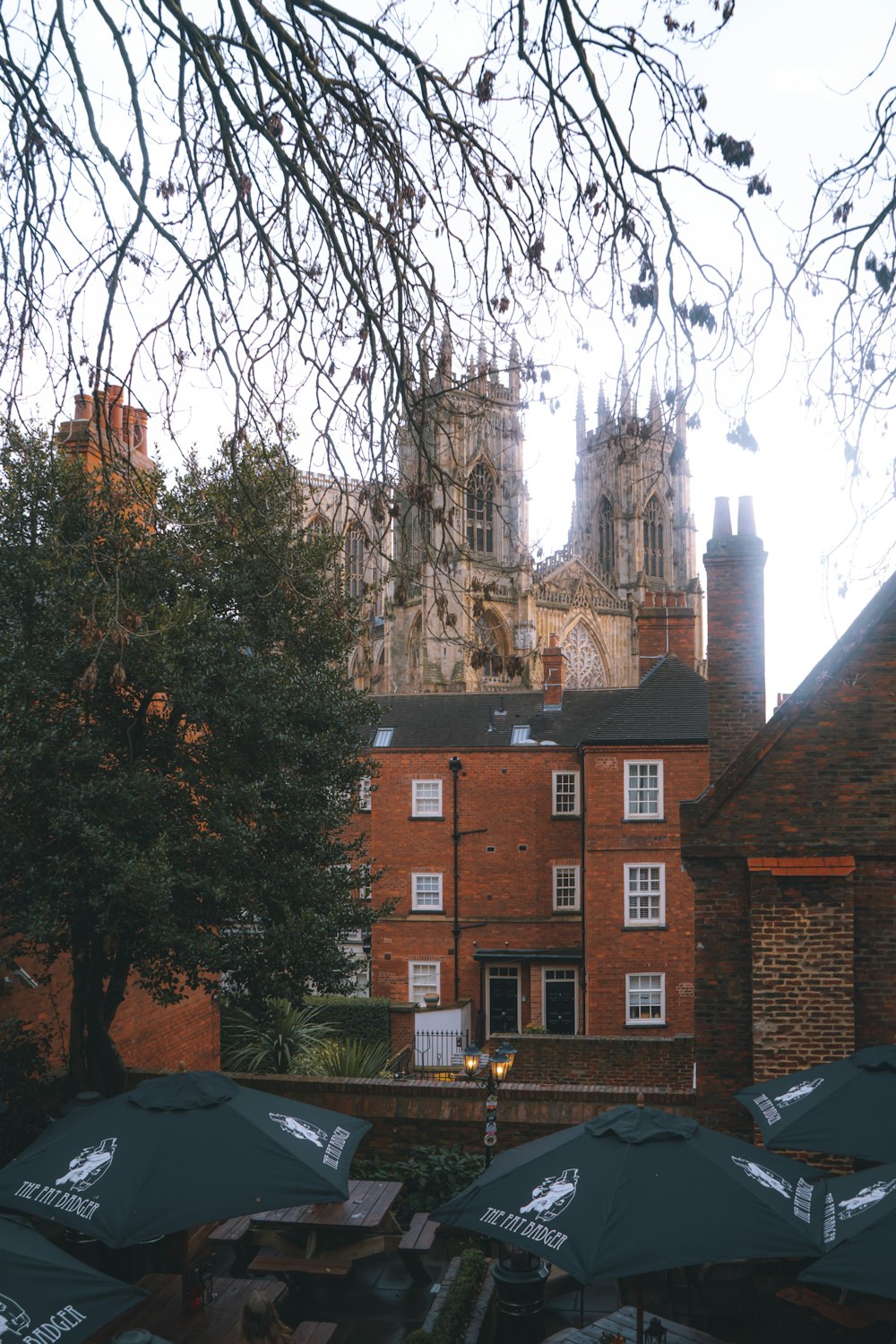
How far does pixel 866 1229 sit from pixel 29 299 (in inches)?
262

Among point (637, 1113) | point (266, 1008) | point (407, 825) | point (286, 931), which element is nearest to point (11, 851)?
point (286, 931)

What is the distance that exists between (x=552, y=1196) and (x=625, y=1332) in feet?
4.86

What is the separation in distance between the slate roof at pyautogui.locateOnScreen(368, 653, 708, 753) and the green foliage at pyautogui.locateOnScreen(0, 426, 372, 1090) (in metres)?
12.5

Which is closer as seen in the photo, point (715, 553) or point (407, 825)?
point (715, 553)

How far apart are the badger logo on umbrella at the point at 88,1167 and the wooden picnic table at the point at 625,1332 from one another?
3.15 metres

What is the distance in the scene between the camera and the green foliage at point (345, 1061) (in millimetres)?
16859

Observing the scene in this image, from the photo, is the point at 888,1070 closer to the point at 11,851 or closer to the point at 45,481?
the point at 11,851

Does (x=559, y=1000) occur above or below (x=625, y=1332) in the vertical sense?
below

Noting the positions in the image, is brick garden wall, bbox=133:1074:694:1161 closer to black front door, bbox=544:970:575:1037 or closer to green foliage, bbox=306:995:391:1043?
green foliage, bbox=306:995:391:1043

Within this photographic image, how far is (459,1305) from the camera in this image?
8.25 m

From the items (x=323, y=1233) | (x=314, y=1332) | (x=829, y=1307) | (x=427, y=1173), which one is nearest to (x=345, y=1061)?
(x=427, y=1173)

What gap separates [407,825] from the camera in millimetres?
30719

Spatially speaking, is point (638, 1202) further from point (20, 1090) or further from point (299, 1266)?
point (20, 1090)

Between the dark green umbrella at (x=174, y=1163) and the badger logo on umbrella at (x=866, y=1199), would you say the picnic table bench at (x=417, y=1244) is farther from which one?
the badger logo on umbrella at (x=866, y=1199)
